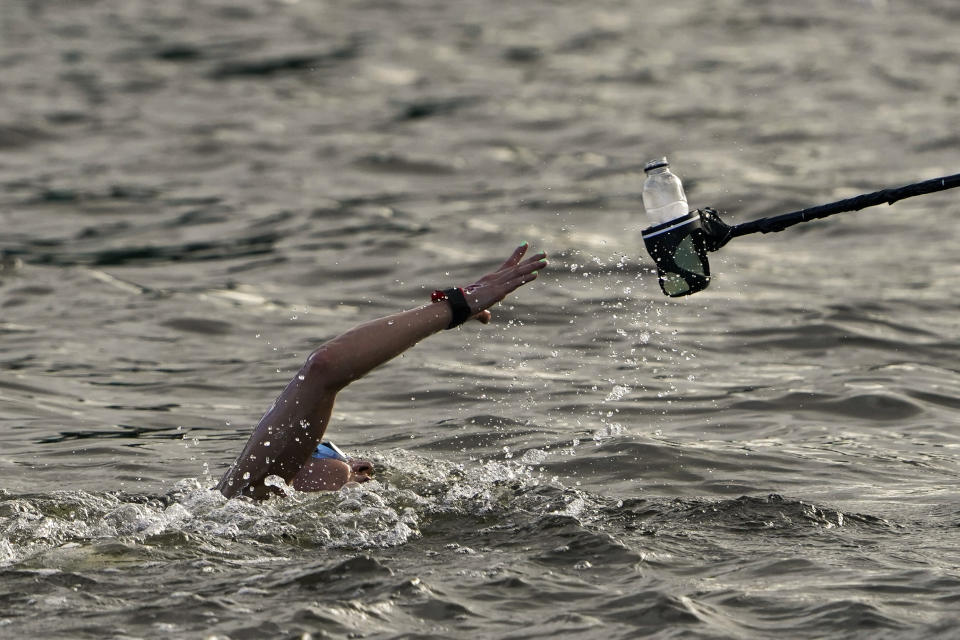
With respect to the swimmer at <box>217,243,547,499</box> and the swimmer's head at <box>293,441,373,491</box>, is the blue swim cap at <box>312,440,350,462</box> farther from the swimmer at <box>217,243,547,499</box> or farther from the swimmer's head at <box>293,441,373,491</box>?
the swimmer at <box>217,243,547,499</box>

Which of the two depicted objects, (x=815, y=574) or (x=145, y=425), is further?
(x=145, y=425)

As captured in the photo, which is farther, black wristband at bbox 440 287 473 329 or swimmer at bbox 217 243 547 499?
black wristband at bbox 440 287 473 329

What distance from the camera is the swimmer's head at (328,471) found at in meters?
6.85

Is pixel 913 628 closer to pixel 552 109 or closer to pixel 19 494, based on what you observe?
pixel 19 494

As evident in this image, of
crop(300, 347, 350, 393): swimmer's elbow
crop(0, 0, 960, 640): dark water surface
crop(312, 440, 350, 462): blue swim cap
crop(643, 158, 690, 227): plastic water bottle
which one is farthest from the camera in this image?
crop(312, 440, 350, 462): blue swim cap

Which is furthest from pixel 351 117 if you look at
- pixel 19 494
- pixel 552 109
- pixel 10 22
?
pixel 19 494

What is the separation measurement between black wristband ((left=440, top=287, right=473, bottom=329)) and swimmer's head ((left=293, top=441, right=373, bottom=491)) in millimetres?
923

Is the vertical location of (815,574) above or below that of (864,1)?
below

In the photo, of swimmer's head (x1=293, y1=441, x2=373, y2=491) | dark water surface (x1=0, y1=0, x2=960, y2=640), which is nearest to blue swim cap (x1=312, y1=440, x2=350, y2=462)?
swimmer's head (x1=293, y1=441, x2=373, y2=491)

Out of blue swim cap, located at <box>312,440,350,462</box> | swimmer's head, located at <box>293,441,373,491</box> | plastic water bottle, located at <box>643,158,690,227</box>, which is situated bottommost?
swimmer's head, located at <box>293,441,373,491</box>

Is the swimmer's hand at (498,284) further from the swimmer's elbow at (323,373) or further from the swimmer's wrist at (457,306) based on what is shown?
the swimmer's elbow at (323,373)

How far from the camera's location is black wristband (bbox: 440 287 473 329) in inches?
255

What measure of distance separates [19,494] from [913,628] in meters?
4.26

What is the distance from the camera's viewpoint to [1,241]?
13.8 m
